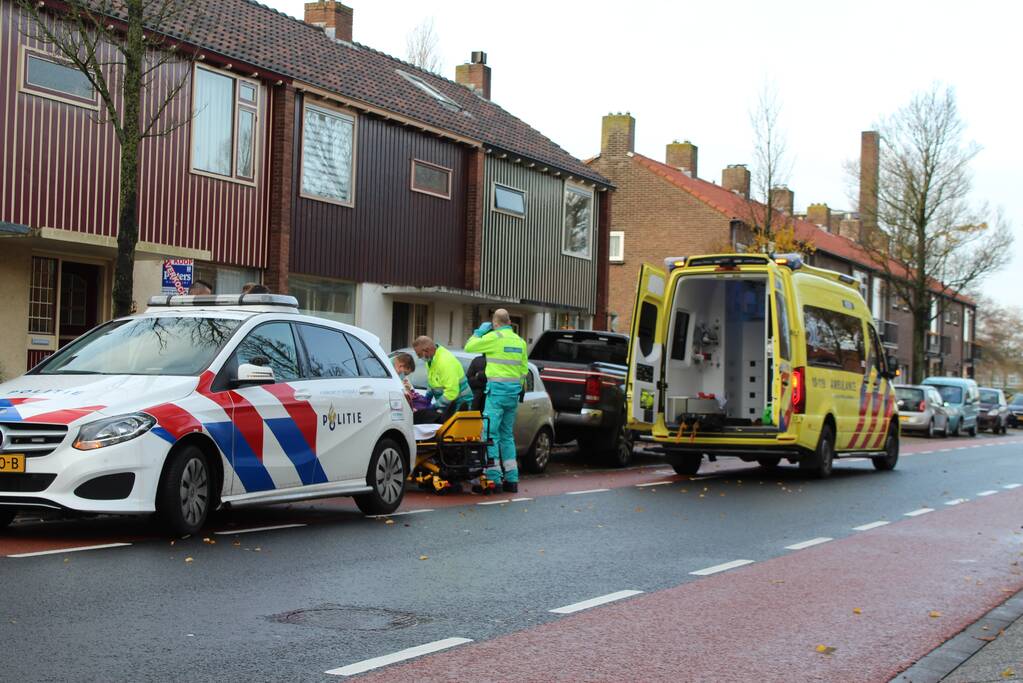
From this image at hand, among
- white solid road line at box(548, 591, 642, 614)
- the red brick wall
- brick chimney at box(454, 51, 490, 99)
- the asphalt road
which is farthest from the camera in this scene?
the red brick wall

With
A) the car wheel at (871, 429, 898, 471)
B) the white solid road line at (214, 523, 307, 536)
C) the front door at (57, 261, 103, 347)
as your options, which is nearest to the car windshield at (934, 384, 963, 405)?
the car wheel at (871, 429, 898, 471)

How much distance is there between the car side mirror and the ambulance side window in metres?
0.24

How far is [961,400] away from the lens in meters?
41.5

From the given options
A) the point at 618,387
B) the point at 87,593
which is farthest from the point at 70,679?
the point at 618,387

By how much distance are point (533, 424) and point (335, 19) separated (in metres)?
15.7

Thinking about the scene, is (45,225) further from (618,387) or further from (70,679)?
(70,679)

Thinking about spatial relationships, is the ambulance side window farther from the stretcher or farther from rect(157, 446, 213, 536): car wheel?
the stretcher

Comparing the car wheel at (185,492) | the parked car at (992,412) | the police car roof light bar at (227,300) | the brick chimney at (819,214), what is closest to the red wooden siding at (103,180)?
the police car roof light bar at (227,300)

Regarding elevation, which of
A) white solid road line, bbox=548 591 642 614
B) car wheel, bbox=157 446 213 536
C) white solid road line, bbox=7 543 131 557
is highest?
car wheel, bbox=157 446 213 536

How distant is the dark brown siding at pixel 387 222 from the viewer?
2453 centimetres

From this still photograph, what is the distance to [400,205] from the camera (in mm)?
26984

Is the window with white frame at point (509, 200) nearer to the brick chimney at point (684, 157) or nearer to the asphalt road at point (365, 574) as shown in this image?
the asphalt road at point (365, 574)

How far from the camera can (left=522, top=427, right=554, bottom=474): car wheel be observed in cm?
1714

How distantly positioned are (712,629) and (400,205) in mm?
20745
